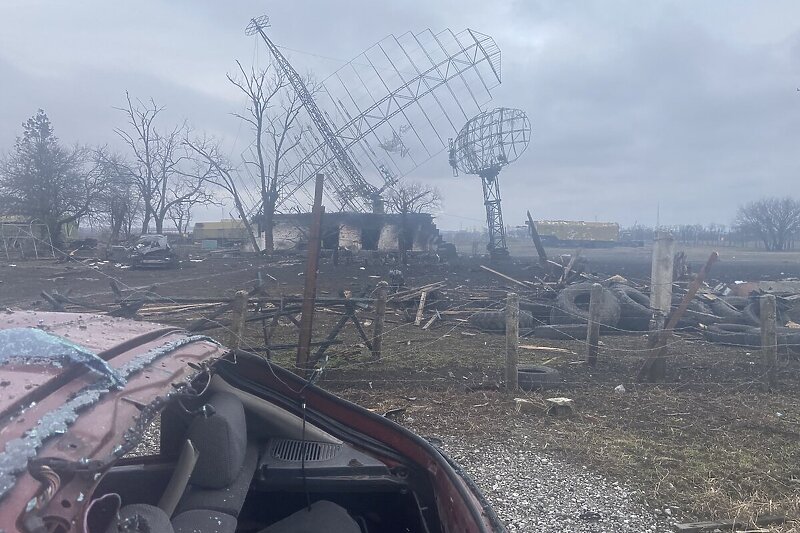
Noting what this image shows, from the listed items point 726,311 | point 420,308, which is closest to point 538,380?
point 420,308

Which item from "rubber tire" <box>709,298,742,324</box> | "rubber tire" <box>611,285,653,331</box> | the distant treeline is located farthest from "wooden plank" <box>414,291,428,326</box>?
the distant treeline

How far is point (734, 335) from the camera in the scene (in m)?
12.5

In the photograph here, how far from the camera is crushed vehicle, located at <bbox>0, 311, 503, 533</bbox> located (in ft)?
5.34

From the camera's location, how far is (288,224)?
45656 millimetres

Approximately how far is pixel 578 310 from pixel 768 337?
243 inches

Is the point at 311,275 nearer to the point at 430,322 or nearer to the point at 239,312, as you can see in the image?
the point at 239,312

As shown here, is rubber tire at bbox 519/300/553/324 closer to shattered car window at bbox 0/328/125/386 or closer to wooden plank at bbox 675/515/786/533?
wooden plank at bbox 675/515/786/533

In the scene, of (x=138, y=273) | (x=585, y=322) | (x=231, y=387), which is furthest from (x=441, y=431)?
(x=138, y=273)

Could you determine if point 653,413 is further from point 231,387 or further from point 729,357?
point 231,387

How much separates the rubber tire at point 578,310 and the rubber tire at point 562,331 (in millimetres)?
231

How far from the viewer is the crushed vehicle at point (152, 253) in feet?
102

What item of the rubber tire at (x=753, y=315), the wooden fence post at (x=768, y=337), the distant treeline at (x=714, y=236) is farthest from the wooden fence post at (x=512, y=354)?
the distant treeline at (x=714, y=236)

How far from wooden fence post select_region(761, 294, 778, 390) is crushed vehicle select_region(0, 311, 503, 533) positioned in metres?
7.00

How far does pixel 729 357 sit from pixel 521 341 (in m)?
3.71
